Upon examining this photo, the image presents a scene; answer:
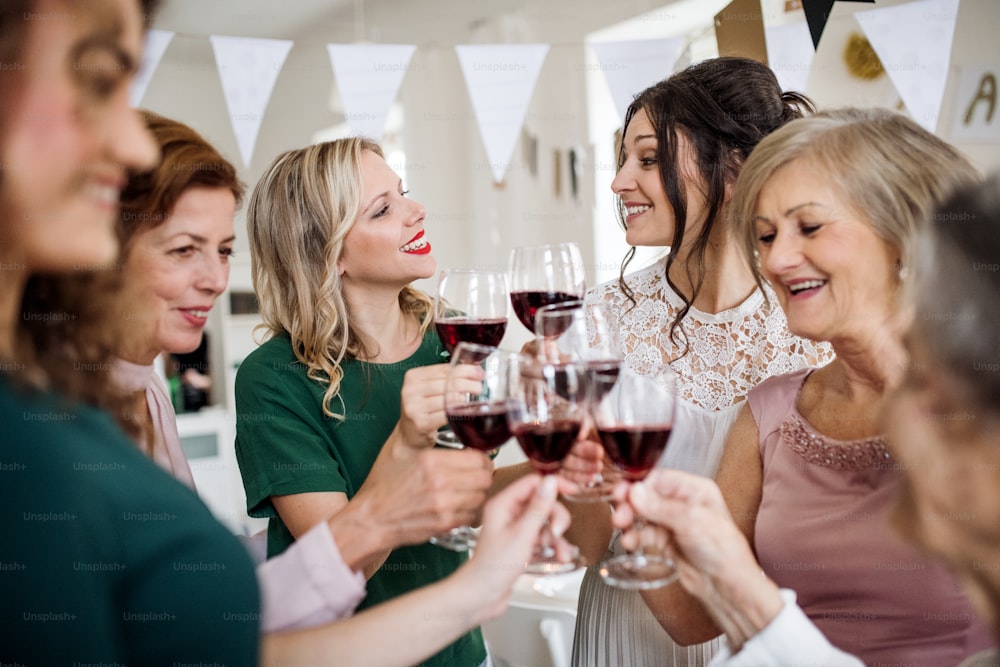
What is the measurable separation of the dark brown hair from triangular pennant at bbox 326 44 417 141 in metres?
1.17

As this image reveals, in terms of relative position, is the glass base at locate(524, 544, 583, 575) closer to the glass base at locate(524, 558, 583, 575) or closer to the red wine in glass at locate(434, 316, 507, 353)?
the glass base at locate(524, 558, 583, 575)

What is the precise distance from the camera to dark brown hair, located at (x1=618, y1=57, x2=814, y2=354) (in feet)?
6.73

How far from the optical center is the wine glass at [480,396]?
127 cm

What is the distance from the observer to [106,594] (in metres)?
0.83

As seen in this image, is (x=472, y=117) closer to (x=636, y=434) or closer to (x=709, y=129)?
(x=709, y=129)

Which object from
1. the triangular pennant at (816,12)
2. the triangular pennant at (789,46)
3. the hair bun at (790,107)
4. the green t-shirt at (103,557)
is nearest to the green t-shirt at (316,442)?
the green t-shirt at (103,557)

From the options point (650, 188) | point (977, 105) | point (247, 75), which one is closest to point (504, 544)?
point (650, 188)

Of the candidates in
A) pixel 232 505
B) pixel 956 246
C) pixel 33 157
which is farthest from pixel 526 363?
pixel 232 505

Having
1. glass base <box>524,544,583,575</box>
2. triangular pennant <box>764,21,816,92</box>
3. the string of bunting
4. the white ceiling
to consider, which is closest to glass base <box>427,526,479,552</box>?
glass base <box>524,544,583,575</box>

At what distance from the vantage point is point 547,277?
63.6 inches

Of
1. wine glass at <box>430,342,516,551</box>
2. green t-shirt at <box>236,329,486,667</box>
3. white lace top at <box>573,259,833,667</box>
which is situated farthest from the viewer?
white lace top at <box>573,259,833,667</box>

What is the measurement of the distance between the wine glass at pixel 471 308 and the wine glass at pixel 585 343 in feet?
0.60

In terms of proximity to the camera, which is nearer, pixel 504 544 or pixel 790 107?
pixel 504 544

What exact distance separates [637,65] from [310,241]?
150 cm
